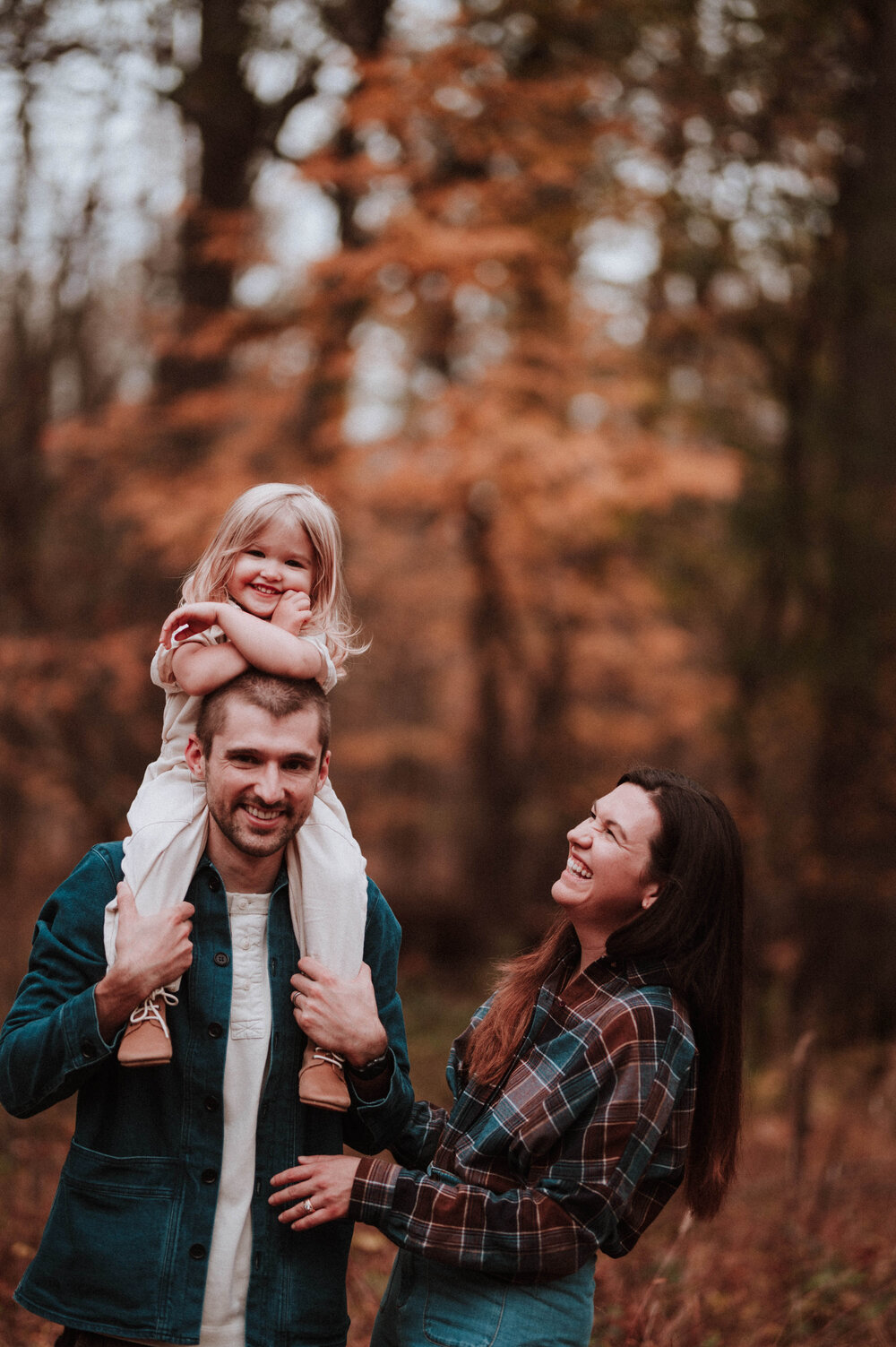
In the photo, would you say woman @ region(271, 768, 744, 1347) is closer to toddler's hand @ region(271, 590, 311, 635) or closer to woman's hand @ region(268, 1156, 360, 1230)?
woman's hand @ region(268, 1156, 360, 1230)

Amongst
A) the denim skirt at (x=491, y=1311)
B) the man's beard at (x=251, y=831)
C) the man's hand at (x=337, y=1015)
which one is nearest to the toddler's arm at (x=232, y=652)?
the man's beard at (x=251, y=831)

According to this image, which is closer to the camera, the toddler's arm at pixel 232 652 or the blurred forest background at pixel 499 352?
the toddler's arm at pixel 232 652

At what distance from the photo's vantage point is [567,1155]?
85.8 inches

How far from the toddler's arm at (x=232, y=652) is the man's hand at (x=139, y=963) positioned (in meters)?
0.45

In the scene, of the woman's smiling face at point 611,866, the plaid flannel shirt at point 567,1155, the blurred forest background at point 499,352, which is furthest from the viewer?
the blurred forest background at point 499,352

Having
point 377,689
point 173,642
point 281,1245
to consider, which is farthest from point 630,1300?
Answer: point 377,689

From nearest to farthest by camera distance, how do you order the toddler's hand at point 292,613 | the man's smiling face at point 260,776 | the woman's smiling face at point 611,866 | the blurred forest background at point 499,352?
the man's smiling face at point 260,776 < the woman's smiling face at point 611,866 < the toddler's hand at point 292,613 < the blurred forest background at point 499,352

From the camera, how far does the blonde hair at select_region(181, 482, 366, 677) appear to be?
2637 mm

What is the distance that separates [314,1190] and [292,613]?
1.12 m

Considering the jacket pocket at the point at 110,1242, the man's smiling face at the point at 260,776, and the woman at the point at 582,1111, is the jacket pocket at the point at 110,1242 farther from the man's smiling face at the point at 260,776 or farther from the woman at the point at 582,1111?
the man's smiling face at the point at 260,776

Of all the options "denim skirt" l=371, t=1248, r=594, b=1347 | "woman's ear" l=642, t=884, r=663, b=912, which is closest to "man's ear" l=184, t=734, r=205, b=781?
"woman's ear" l=642, t=884, r=663, b=912

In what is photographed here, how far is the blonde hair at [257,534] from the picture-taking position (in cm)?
264

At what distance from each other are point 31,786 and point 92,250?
12.2ft

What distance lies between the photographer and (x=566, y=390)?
8406 millimetres
